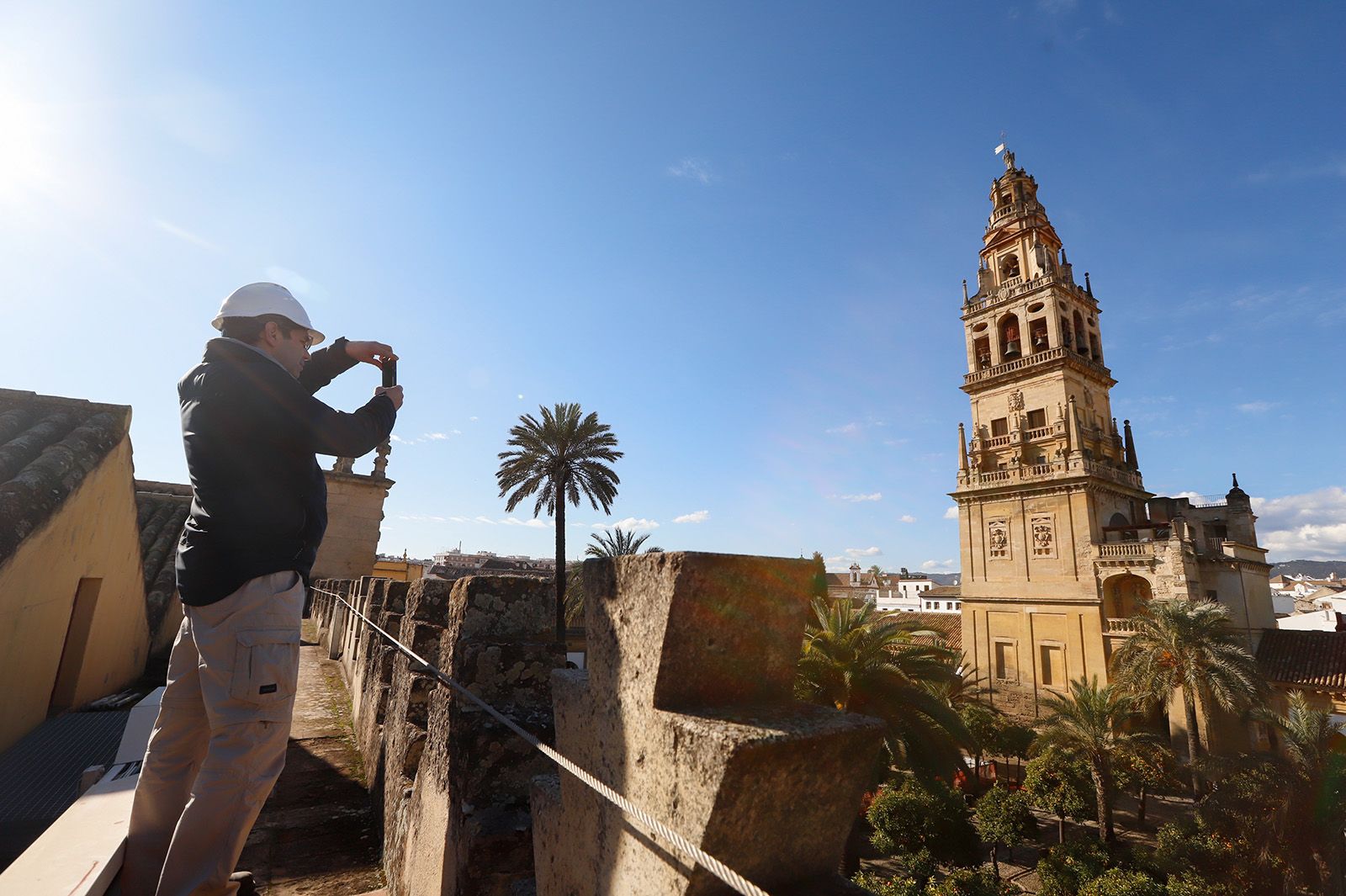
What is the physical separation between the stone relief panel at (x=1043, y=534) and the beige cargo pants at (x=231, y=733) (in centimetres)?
3133

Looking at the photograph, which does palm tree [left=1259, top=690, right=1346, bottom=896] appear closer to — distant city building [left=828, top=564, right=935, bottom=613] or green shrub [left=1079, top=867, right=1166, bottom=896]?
green shrub [left=1079, top=867, right=1166, bottom=896]

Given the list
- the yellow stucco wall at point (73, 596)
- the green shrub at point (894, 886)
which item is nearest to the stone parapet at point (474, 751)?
the yellow stucco wall at point (73, 596)

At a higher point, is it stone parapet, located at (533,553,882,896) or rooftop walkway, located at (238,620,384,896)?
stone parapet, located at (533,553,882,896)

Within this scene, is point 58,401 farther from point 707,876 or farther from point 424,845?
point 707,876

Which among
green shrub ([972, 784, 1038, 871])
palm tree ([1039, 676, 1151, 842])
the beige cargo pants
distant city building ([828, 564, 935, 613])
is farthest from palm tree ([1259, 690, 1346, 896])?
distant city building ([828, 564, 935, 613])

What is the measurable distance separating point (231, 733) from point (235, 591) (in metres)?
0.41

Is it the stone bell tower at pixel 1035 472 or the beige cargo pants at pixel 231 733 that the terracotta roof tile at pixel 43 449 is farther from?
the stone bell tower at pixel 1035 472

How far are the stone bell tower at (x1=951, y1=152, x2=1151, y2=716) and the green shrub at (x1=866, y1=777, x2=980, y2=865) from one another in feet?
42.6

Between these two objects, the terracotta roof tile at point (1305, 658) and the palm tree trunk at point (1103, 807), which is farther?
the terracotta roof tile at point (1305, 658)

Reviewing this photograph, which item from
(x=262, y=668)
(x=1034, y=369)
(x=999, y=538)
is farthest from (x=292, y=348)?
(x=1034, y=369)

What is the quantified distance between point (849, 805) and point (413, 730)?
2.40 m

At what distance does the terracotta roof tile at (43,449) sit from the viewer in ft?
11.3

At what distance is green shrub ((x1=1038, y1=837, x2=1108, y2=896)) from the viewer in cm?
1401

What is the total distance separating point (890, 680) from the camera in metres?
13.7
